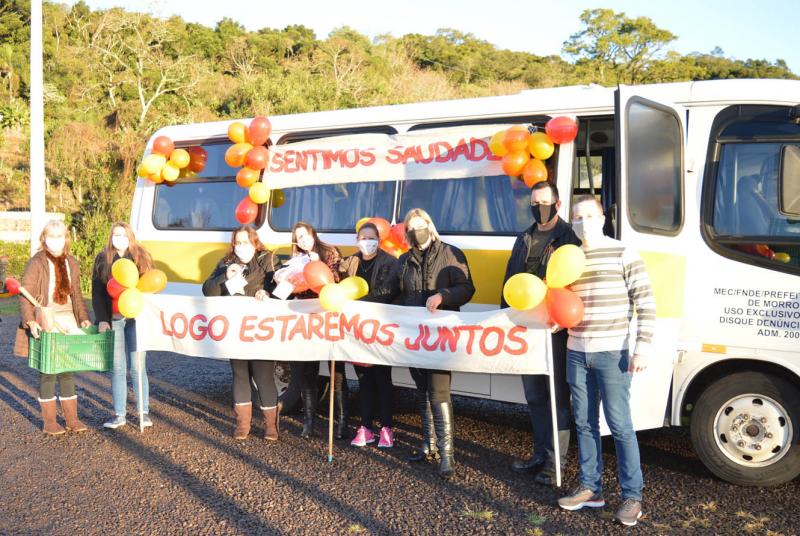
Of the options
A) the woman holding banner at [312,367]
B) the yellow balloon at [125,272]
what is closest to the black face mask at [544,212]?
the woman holding banner at [312,367]

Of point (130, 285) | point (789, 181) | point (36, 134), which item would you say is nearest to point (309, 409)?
point (130, 285)

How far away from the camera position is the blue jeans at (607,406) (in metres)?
4.38

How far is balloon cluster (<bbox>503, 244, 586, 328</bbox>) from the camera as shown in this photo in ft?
14.4

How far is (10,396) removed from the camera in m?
7.94

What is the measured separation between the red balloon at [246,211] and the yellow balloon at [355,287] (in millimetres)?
1883

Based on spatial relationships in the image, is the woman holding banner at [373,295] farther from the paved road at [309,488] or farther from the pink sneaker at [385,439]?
the paved road at [309,488]

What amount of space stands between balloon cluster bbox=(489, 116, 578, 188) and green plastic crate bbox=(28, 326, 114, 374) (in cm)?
375

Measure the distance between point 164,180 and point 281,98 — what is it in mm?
26249

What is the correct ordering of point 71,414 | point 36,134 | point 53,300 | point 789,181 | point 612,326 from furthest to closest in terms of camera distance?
point 36,134, point 71,414, point 53,300, point 789,181, point 612,326

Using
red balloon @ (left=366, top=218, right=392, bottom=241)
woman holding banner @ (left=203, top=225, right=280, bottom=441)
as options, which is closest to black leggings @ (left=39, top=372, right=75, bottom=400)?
woman holding banner @ (left=203, top=225, right=280, bottom=441)

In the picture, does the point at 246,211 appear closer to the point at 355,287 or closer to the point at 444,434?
the point at 355,287

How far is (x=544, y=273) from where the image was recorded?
4918mm

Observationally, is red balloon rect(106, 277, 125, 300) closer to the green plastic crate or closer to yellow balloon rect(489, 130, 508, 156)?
the green plastic crate

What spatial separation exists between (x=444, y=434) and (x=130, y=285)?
9.61ft
